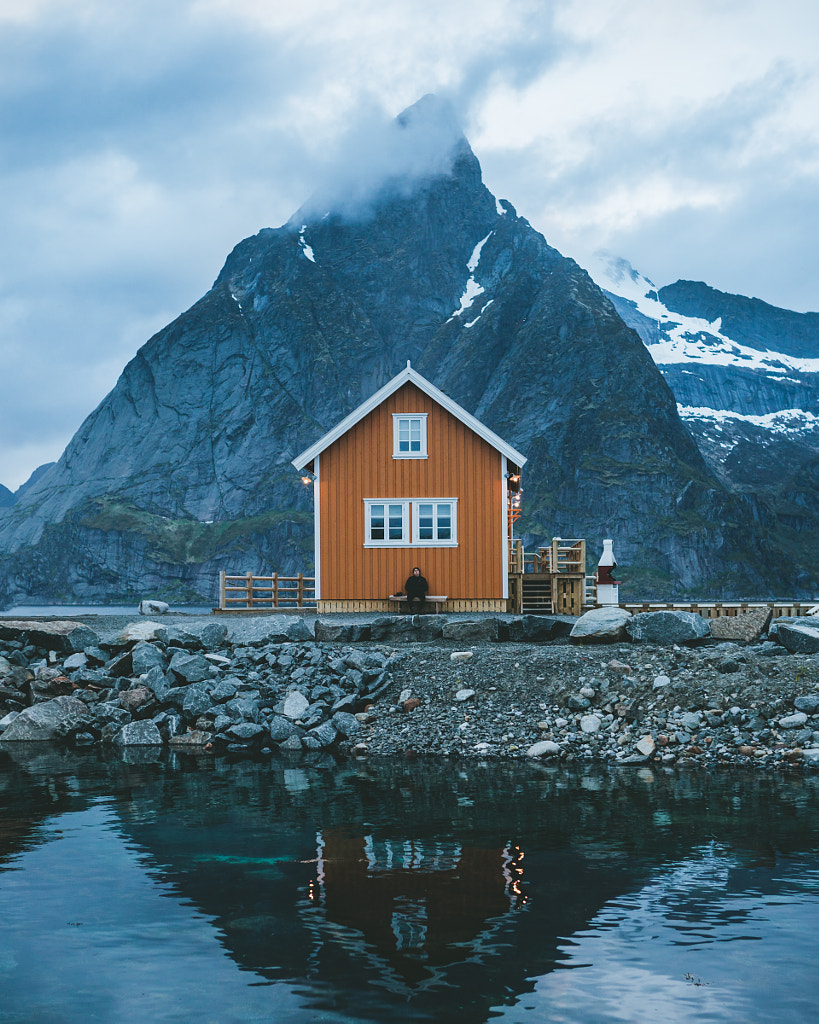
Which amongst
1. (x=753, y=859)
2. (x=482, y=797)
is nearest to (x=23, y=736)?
(x=482, y=797)

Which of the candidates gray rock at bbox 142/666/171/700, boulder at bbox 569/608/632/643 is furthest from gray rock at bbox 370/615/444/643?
gray rock at bbox 142/666/171/700

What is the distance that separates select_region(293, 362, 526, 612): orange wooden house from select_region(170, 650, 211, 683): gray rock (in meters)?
12.0

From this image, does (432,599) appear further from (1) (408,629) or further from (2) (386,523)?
(1) (408,629)

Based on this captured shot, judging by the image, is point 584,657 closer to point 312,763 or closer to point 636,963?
→ point 312,763

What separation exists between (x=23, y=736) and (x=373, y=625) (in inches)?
371

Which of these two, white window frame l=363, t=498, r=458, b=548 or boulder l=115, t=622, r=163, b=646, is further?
white window frame l=363, t=498, r=458, b=548

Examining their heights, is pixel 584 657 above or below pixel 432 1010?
above

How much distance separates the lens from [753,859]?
30.9ft

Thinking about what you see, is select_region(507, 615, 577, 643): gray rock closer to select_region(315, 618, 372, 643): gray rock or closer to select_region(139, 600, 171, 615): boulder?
select_region(315, 618, 372, 643): gray rock

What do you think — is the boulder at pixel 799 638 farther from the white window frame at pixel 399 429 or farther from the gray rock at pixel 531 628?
the white window frame at pixel 399 429

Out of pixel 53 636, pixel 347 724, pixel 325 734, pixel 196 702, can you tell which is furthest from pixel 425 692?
pixel 53 636

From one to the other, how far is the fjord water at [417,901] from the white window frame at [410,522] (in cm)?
1886

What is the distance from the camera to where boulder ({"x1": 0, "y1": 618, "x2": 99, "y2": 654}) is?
22953 millimetres

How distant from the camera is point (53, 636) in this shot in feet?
75.8
